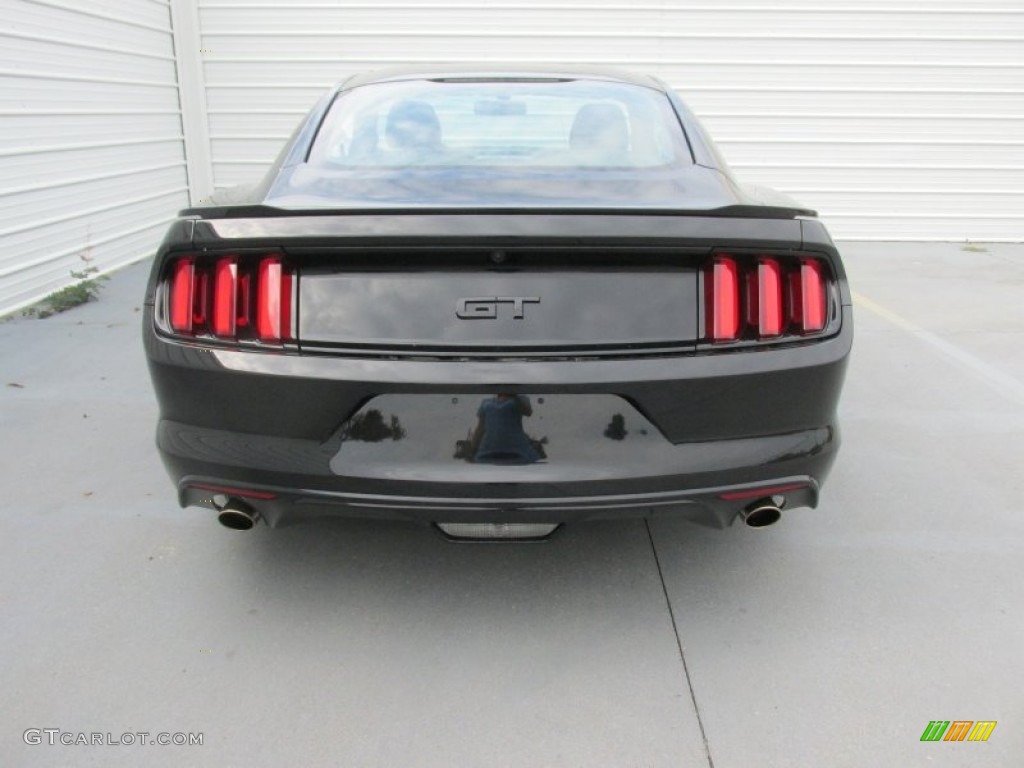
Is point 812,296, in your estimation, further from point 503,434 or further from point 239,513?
point 239,513

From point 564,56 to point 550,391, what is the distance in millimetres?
7585

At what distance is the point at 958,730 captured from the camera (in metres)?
2.00

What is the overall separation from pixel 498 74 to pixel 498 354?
5.55ft

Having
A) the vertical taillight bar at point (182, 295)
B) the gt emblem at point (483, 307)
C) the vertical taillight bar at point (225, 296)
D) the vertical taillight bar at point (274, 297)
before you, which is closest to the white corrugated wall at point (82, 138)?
the vertical taillight bar at point (182, 295)

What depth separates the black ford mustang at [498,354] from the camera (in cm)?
201

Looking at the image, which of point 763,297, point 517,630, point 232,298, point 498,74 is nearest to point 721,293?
point 763,297

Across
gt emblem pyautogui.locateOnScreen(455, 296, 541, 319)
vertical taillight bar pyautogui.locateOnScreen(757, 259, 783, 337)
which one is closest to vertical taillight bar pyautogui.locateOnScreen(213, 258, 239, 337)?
gt emblem pyautogui.locateOnScreen(455, 296, 541, 319)

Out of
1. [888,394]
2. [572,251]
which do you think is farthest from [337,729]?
[888,394]

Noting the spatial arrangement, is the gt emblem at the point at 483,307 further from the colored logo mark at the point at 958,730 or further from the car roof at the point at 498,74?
the car roof at the point at 498,74

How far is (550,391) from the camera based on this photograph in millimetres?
2006

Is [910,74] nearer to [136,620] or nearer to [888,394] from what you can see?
[888,394]

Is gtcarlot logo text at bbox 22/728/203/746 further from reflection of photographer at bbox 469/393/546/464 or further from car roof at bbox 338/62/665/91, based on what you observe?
car roof at bbox 338/62/665/91

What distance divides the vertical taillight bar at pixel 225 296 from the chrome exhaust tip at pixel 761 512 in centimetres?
143

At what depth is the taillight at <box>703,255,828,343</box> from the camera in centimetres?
207
